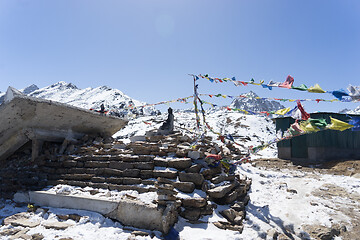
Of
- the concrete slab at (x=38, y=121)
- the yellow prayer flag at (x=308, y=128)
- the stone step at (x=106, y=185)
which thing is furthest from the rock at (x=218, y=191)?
the concrete slab at (x=38, y=121)

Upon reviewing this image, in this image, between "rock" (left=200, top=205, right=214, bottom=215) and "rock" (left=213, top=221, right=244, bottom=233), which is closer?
Result: "rock" (left=213, top=221, right=244, bottom=233)

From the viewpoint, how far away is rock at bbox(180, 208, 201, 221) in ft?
14.3

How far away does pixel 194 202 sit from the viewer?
4.50 meters

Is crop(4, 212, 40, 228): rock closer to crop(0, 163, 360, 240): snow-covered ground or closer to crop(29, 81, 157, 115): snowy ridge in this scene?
crop(0, 163, 360, 240): snow-covered ground

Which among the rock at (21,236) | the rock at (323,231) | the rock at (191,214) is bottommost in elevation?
the rock at (323,231)

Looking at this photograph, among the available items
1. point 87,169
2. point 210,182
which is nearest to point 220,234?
point 210,182

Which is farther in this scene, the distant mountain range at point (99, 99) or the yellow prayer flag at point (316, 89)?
the distant mountain range at point (99, 99)

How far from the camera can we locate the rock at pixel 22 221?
4.31 metres

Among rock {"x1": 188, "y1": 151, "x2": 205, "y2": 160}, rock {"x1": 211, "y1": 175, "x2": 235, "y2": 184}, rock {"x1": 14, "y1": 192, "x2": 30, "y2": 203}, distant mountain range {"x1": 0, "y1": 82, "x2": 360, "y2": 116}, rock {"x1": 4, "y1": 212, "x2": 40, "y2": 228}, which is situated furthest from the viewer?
distant mountain range {"x1": 0, "y1": 82, "x2": 360, "y2": 116}

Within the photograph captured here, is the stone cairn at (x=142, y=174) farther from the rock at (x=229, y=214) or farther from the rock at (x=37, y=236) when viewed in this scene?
the rock at (x=37, y=236)

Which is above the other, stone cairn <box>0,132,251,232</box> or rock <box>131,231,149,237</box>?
stone cairn <box>0,132,251,232</box>

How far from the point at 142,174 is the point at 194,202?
5.91 ft

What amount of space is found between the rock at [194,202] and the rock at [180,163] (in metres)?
1.18

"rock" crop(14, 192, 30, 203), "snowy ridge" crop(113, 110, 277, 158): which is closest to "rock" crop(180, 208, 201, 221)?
"rock" crop(14, 192, 30, 203)
